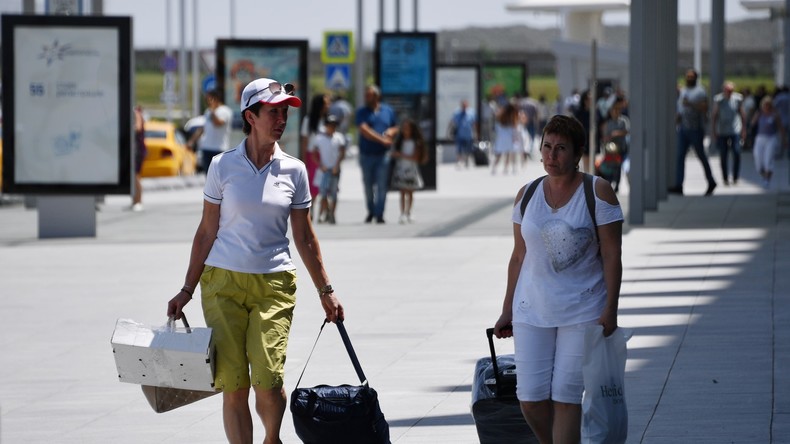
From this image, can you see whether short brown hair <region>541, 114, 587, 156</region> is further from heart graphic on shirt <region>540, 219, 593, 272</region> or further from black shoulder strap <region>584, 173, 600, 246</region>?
heart graphic on shirt <region>540, 219, 593, 272</region>

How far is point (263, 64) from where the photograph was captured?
22734 mm

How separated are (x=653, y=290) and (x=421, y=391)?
15.2 feet

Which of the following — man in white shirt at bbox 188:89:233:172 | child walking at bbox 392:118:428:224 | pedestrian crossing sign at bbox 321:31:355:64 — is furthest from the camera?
pedestrian crossing sign at bbox 321:31:355:64

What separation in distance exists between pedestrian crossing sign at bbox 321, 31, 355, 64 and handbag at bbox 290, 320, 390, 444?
30423 mm

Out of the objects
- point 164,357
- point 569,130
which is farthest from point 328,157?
point 569,130

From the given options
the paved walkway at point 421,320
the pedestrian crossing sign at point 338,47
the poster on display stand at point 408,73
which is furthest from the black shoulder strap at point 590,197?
the pedestrian crossing sign at point 338,47

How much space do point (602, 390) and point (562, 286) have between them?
41 centimetres

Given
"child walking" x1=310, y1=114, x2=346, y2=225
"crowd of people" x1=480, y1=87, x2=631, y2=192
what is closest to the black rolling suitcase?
"crowd of people" x1=480, y1=87, x2=631, y2=192

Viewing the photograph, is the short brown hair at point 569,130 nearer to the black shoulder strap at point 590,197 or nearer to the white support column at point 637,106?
the black shoulder strap at point 590,197

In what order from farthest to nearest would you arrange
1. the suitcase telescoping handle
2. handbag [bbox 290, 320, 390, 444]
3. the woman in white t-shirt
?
the suitcase telescoping handle, handbag [bbox 290, 320, 390, 444], the woman in white t-shirt

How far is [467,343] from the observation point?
408 inches

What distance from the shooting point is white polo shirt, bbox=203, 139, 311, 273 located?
6414 mm

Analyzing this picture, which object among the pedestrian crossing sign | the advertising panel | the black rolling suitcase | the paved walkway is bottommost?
the paved walkway

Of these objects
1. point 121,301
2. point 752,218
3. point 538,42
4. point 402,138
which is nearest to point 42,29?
point 402,138
